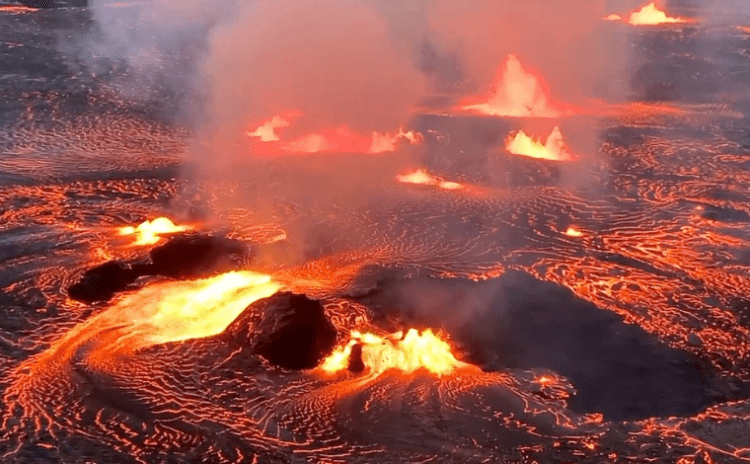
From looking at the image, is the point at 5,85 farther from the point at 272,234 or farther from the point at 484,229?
the point at 484,229

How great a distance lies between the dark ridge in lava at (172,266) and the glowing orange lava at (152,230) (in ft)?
0.61

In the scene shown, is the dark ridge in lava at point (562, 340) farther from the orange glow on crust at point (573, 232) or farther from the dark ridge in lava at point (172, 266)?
the dark ridge in lava at point (172, 266)

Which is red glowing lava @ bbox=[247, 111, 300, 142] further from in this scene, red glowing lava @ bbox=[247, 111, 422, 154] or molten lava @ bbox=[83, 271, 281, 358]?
molten lava @ bbox=[83, 271, 281, 358]

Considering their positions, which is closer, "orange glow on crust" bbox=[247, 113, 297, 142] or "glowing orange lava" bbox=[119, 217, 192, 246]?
"glowing orange lava" bbox=[119, 217, 192, 246]

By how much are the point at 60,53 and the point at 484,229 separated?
34.5ft

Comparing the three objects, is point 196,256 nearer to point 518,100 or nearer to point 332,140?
point 332,140

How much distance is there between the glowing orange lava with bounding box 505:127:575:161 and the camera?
36.9ft

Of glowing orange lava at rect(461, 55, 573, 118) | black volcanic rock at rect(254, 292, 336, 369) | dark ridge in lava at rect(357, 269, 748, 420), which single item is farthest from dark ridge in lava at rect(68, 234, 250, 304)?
glowing orange lava at rect(461, 55, 573, 118)

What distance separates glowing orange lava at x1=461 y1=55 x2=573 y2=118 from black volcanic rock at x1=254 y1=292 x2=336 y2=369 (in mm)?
7726

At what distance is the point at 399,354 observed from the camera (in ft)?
20.3

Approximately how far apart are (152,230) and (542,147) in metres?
5.69

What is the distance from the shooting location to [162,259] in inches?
309

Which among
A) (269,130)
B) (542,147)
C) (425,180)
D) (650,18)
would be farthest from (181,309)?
(650,18)

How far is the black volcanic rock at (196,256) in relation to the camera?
24.9ft
